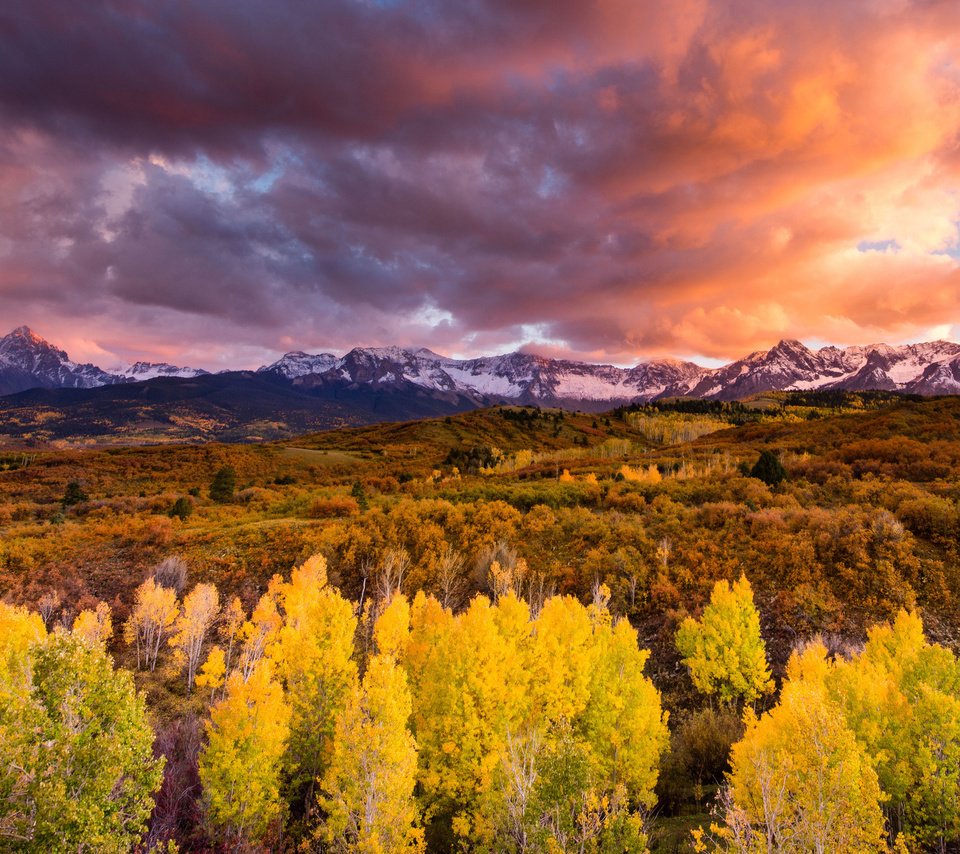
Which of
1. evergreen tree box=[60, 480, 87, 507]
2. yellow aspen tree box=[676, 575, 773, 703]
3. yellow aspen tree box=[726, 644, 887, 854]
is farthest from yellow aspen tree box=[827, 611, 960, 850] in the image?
evergreen tree box=[60, 480, 87, 507]

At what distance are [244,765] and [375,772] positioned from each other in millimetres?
6747

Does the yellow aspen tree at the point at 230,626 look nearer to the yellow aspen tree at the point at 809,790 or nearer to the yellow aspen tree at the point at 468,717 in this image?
the yellow aspen tree at the point at 468,717

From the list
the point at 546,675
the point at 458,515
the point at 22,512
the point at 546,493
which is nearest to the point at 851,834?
the point at 546,675

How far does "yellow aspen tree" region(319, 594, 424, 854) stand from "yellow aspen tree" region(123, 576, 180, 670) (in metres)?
→ 24.7

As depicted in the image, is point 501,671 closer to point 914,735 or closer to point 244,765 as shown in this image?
point 244,765

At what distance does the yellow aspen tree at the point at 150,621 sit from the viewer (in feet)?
106

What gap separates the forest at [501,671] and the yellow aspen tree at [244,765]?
0.12 meters

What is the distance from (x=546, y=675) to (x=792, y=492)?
46.6 meters

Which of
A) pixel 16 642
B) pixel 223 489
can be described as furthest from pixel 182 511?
pixel 16 642

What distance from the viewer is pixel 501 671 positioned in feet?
63.9

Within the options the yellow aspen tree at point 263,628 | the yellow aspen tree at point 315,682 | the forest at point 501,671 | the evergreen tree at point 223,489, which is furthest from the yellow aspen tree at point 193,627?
the evergreen tree at point 223,489

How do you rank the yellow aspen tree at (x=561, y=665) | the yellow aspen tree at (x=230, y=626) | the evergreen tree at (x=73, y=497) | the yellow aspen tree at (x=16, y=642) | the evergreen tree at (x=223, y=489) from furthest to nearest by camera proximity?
1. the evergreen tree at (x=223, y=489)
2. the evergreen tree at (x=73, y=497)
3. the yellow aspen tree at (x=230, y=626)
4. the yellow aspen tree at (x=561, y=665)
5. the yellow aspen tree at (x=16, y=642)

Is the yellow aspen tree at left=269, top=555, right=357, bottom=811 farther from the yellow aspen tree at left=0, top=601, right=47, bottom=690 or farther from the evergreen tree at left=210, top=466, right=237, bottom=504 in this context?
the evergreen tree at left=210, top=466, right=237, bottom=504

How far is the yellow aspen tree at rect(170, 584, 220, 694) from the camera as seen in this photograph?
3134 cm
